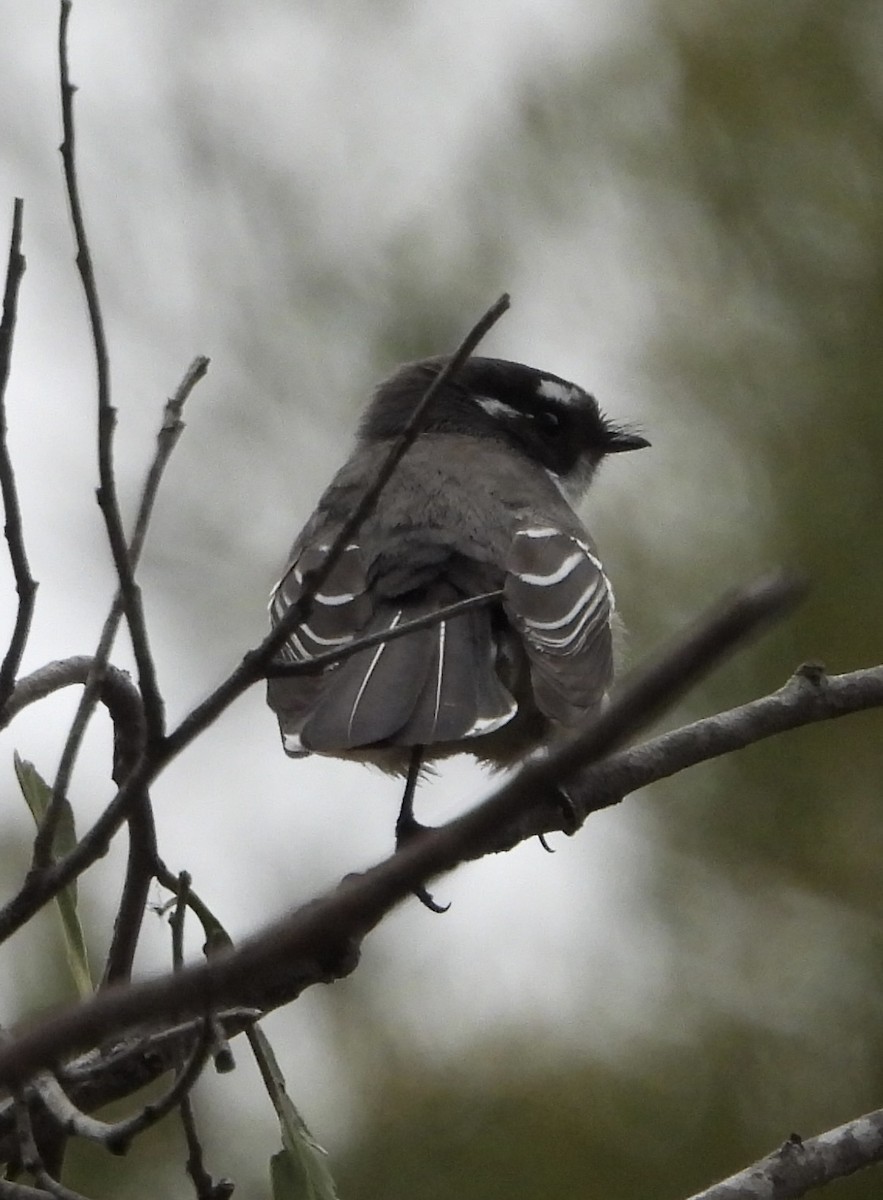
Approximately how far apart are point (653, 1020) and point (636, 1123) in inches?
13.6

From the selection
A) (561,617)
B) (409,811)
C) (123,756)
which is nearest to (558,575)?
(561,617)

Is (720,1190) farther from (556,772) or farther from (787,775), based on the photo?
(787,775)

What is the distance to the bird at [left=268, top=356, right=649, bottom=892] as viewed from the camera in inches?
145

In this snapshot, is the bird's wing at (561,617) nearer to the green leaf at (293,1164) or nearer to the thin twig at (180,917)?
the green leaf at (293,1164)

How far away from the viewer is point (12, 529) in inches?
88.6

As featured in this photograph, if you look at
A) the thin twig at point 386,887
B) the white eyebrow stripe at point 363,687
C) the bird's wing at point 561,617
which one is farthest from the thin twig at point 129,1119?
the bird's wing at point 561,617

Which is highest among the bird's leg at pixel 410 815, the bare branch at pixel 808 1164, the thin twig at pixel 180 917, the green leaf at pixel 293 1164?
the bird's leg at pixel 410 815

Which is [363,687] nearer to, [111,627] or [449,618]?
[449,618]

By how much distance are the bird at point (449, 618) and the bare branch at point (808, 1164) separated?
102 cm

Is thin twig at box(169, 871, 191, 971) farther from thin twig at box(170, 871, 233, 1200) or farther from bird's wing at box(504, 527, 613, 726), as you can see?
bird's wing at box(504, 527, 613, 726)

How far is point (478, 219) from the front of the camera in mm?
7688

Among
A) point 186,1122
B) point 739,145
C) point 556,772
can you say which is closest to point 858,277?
point 739,145

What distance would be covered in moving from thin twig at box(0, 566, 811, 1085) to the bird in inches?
84.4

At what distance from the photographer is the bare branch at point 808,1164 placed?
2.79 m
